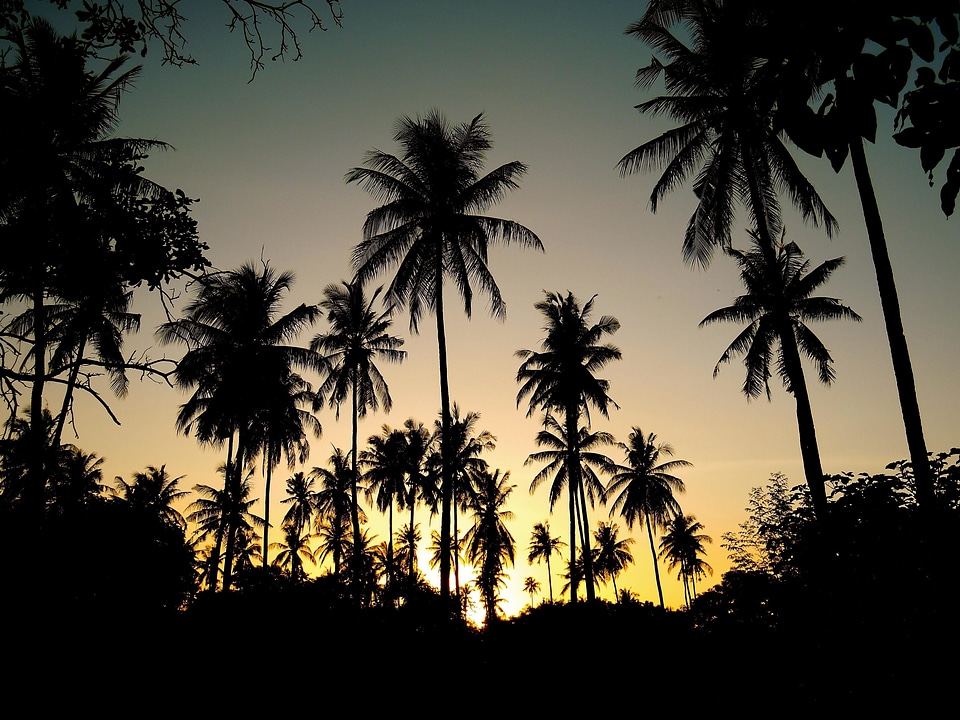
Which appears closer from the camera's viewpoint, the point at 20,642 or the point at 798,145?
the point at 798,145

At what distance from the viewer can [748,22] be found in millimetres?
17109

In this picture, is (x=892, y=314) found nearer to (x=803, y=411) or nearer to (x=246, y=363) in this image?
(x=803, y=411)

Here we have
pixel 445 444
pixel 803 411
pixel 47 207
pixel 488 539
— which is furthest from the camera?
pixel 488 539

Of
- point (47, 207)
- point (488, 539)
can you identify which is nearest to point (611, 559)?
point (488, 539)

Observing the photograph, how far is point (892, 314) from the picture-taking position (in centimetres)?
1072

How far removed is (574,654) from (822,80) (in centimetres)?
1361

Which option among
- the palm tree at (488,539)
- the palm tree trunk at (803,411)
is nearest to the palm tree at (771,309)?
the palm tree trunk at (803,411)

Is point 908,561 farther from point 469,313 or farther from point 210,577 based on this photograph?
point 210,577

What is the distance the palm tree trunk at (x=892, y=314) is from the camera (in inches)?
396

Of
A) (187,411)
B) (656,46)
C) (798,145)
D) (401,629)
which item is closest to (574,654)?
(401,629)

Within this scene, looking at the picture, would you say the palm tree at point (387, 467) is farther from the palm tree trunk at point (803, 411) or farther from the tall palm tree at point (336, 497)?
the palm tree trunk at point (803, 411)

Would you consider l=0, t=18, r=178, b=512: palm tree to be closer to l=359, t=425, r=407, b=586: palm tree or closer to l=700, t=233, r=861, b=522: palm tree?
l=700, t=233, r=861, b=522: palm tree

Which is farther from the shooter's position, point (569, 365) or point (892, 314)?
point (569, 365)

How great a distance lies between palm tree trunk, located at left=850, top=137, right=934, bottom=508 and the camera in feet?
33.0
